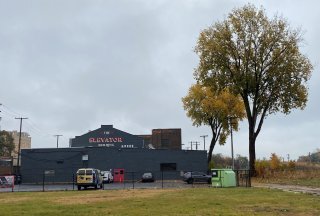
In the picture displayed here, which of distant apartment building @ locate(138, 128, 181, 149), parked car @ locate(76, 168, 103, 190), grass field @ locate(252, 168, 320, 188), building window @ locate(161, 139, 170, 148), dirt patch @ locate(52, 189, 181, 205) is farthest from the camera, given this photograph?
building window @ locate(161, 139, 170, 148)

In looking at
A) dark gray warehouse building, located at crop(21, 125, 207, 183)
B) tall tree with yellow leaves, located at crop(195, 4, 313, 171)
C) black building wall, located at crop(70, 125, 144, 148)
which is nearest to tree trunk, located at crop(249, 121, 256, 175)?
tall tree with yellow leaves, located at crop(195, 4, 313, 171)

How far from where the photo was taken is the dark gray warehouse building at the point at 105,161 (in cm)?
7150

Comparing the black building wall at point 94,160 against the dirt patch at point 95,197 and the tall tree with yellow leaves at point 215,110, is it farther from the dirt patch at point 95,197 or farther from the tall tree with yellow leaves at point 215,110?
the dirt patch at point 95,197

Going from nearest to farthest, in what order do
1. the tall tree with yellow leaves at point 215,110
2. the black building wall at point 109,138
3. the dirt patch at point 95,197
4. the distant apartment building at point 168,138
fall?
the dirt patch at point 95,197 → the tall tree with yellow leaves at point 215,110 → the black building wall at point 109,138 → the distant apartment building at point 168,138

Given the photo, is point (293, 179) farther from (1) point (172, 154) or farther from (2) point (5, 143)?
(2) point (5, 143)

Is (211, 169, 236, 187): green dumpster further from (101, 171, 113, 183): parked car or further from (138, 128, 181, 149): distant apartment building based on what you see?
(138, 128, 181, 149): distant apartment building

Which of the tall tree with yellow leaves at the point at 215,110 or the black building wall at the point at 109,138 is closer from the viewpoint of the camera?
the tall tree with yellow leaves at the point at 215,110

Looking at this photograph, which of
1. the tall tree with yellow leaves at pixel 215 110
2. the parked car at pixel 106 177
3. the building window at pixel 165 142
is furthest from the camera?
the building window at pixel 165 142

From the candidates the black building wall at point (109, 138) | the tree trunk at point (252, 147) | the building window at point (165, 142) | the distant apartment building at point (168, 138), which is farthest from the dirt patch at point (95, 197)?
the building window at point (165, 142)

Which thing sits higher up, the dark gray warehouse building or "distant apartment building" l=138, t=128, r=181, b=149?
"distant apartment building" l=138, t=128, r=181, b=149

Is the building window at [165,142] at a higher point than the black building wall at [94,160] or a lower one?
higher

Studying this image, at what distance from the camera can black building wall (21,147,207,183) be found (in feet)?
234

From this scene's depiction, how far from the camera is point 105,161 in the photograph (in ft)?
238

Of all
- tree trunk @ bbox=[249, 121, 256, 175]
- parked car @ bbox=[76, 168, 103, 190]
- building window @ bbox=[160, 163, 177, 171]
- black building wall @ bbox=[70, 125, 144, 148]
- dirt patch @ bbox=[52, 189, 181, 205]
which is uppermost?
black building wall @ bbox=[70, 125, 144, 148]
